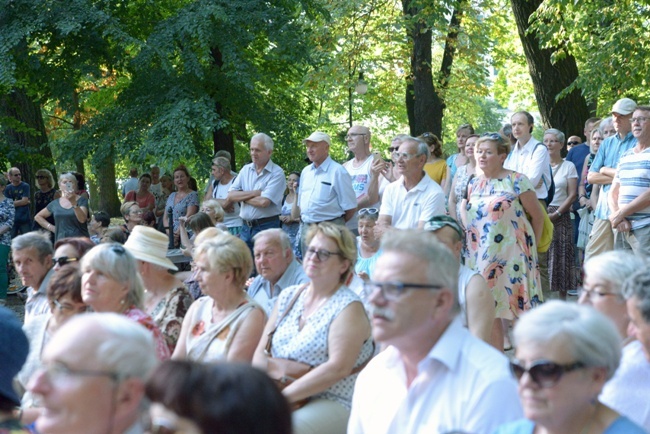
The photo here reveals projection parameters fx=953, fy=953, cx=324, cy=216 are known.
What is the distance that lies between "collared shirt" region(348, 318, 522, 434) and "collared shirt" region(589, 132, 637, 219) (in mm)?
5469

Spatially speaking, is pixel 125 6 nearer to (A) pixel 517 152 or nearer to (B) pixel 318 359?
(A) pixel 517 152

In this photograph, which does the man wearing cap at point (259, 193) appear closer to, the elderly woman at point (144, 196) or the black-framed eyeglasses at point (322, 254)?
the black-framed eyeglasses at point (322, 254)

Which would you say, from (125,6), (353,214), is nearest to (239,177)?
(353,214)

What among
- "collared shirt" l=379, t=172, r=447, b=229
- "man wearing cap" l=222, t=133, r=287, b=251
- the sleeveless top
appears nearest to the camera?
the sleeveless top

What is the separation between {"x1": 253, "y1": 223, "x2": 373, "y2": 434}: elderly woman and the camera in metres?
4.92

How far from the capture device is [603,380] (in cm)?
303

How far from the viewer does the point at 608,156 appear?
888 centimetres

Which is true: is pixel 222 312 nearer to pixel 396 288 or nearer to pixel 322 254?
pixel 322 254

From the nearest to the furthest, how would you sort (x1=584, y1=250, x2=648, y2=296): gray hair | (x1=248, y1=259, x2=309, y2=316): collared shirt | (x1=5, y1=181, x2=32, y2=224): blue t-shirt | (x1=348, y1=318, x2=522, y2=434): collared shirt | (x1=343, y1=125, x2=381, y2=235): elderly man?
1. (x1=348, y1=318, x2=522, y2=434): collared shirt
2. (x1=584, y1=250, x2=648, y2=296): gray hair
3. (x1=248, y1=259, x2=309, y2=316): collared shirt
4. (x1=343, y1=125, x2=381, y2=235): elderly man
5. (x1=5, y1=181, x2=32, y2=224): blue t-shirt

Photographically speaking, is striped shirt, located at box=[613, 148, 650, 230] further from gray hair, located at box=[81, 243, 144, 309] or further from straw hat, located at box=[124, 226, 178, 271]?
gray hair, located at box=[81, 243, 144, 309]

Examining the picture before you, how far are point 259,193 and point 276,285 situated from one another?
421cm

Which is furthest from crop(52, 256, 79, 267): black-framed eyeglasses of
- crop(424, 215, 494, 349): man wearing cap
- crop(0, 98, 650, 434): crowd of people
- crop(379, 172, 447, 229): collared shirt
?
crop(379, 172, 447, 229): collared shirt

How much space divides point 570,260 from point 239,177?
389 cm

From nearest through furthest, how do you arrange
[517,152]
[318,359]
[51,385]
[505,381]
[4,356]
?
[51,385] → [505,381] → [4,356] → [318,359] → [517,152]
